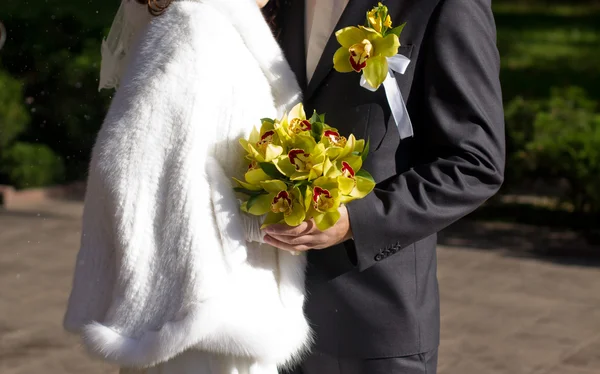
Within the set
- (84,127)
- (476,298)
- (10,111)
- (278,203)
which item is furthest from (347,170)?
(84,127)

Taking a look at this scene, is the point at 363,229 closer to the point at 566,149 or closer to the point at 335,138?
the point at 335,138

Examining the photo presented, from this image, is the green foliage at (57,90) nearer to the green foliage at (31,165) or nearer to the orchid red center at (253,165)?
the green foliage at (31,165)

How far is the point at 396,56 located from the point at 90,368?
160 inches

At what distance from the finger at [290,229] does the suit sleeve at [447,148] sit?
125mm

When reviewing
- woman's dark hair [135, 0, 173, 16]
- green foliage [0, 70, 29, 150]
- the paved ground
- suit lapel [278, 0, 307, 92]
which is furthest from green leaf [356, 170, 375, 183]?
green foliage [0, 70, 29, 150]

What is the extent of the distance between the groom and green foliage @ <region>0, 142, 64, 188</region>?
291 inches

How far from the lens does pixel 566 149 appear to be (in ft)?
28.7

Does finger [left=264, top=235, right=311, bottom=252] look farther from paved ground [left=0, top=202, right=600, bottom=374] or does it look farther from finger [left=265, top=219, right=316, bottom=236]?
paved ground [left=0, top=202, right=600, bottom=374]

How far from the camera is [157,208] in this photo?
6.79 ft

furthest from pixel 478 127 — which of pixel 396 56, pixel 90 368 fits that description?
pixel 90 368

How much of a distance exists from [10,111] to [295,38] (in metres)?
7.87

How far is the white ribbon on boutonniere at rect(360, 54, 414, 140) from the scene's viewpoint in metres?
2.22

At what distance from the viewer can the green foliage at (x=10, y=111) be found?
9.62m

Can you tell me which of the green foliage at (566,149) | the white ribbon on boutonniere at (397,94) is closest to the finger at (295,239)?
the white ribbon on boutonniere at (397,94)
